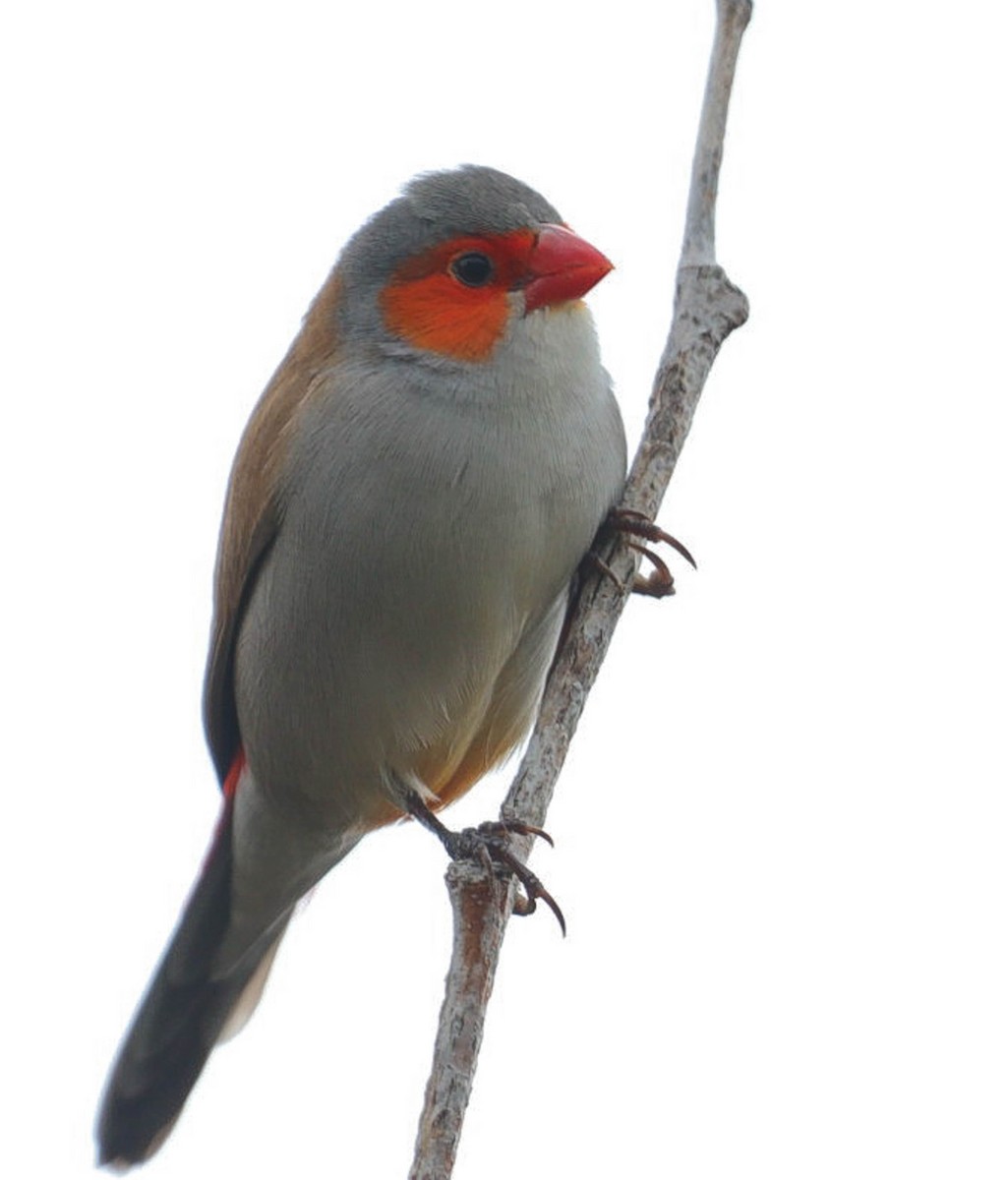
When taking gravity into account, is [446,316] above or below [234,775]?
above

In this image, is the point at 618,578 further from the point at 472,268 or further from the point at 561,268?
the point at 472,268

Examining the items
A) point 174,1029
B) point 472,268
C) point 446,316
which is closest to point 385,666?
point 446,316

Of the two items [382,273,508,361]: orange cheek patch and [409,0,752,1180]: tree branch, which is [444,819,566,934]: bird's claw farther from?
[382,273,508,361]: orange cheek patch

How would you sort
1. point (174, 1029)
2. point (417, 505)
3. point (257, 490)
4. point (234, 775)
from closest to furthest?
point (417, 505) < point (257, 490) < point (234, 775) < point (174, 1029)

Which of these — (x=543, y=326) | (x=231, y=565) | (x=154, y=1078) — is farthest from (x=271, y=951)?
(x=543, y=326)

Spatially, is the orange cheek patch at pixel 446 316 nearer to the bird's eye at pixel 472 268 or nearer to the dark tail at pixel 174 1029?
the bird's eye at pixel 472 268

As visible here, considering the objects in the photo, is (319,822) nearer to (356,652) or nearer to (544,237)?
(356,652)

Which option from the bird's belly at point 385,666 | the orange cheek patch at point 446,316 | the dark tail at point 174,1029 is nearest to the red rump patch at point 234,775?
the bird's belly at point 385,666
